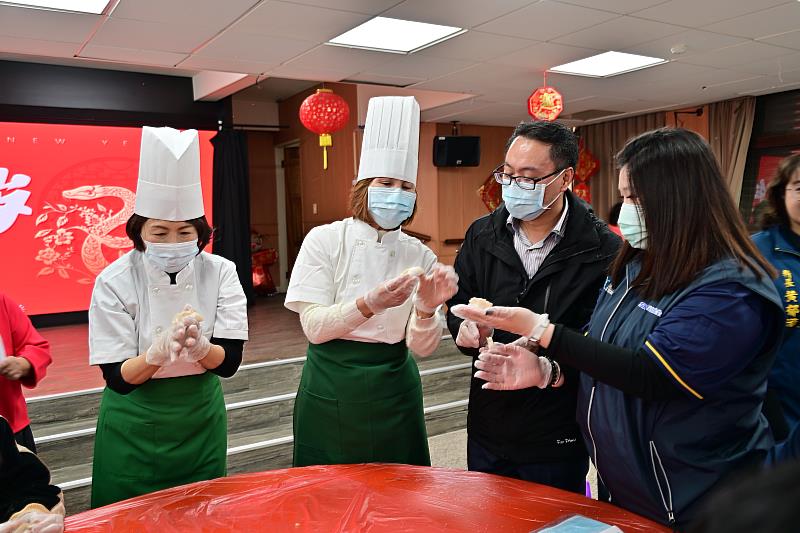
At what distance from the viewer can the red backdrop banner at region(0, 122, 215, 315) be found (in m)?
5.51

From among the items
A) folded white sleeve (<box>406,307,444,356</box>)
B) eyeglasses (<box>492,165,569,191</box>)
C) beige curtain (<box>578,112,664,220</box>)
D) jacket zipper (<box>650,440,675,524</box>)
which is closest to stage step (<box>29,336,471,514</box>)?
folded white sleeve (<box>406,307,444,356</box>)

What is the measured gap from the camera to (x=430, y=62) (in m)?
4.90

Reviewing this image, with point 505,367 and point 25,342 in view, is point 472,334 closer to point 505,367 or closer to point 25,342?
point 505,367

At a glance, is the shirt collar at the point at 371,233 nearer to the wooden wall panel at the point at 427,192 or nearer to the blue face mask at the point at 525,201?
the blue face mask at the point at 525,201

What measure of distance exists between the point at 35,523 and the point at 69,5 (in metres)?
3.40

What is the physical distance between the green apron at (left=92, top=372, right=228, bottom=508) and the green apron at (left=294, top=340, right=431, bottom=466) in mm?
336

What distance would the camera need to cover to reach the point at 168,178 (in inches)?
67.7

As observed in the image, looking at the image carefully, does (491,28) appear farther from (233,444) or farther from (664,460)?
(664,460)

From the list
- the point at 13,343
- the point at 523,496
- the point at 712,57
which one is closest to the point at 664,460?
the point at 523,496

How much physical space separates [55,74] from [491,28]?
4501mm

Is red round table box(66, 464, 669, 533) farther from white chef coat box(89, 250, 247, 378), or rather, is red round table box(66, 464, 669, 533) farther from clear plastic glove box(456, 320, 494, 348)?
white chef coat box(89, 250, 247, 378)

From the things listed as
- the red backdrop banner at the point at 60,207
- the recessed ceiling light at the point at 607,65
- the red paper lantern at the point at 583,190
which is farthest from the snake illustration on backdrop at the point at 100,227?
the red paper lantern at the point at 583,190

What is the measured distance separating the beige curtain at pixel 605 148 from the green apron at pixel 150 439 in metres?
7.62

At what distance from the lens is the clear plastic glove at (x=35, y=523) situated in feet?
3.69
